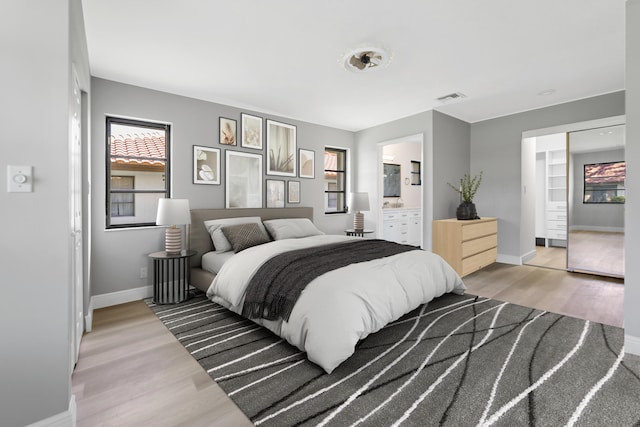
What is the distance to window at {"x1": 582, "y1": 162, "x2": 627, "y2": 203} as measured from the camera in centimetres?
403

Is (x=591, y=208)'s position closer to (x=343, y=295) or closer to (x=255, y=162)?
(x=343, y=295)

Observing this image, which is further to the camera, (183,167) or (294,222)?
(294,222)

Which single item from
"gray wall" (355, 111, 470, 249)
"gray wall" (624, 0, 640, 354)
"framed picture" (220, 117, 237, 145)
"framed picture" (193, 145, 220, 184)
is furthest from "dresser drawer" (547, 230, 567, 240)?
"framed picture" (193, 145, 220, 184)

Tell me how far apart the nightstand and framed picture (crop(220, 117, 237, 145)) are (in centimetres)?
163

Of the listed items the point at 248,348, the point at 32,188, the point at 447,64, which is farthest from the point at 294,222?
the point at 32,188

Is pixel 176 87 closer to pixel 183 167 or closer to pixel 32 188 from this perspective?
pixel 183 167

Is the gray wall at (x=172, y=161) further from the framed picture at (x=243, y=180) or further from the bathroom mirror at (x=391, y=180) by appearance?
the bathroom mirror at (x=391, y=180)

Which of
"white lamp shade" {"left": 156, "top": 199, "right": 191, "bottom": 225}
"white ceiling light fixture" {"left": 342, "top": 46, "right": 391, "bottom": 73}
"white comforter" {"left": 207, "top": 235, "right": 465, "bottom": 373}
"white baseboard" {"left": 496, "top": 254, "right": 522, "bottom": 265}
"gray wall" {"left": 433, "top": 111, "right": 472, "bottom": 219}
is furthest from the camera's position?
"white baseboard" {"left": 496, "top": 254, "right": 522, "bottom": 265}

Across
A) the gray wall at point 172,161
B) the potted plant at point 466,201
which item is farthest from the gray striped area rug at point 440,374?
the potted plant at point 466,201

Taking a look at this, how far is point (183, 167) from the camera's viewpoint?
3713mm

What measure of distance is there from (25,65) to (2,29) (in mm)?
146

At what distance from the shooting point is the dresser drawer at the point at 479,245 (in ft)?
14.0

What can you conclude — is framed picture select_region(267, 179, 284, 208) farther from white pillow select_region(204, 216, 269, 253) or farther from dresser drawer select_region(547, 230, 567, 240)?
dresser drawer select_region(547, 230, 567, 240)

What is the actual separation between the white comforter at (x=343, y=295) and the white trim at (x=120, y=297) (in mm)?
1019
